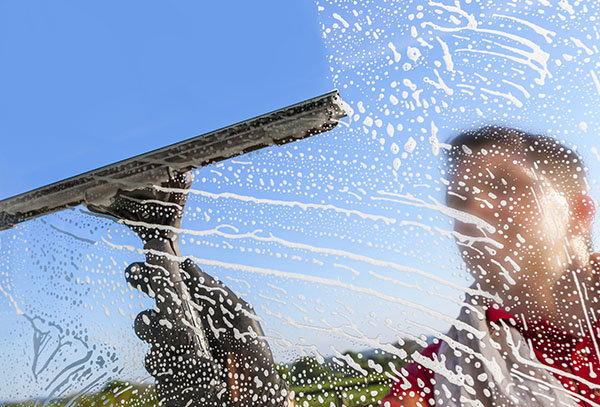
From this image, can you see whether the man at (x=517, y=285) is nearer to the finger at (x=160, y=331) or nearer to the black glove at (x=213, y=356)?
the black glove at (x=213, y=356)

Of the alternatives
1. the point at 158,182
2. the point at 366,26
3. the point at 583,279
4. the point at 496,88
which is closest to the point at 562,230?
the point at 583,279

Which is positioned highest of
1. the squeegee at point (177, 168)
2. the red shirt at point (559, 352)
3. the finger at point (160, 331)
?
the squeegee at point (177, 168)

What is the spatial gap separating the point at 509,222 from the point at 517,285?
7 centimetres

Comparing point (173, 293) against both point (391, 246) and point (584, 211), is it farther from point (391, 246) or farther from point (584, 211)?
point (584, 211)

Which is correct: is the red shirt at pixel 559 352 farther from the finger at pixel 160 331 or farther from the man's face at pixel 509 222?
the finger at pixel 160 331

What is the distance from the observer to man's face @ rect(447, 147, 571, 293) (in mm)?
532

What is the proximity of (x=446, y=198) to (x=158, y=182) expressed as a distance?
40 cm

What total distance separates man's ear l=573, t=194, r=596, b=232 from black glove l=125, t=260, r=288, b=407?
396 mm

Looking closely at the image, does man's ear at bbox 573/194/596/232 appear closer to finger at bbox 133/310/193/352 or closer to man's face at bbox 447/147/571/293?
man's face at bbox 447/147/571/293

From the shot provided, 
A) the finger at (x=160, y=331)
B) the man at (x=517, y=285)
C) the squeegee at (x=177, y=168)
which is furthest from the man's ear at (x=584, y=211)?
the finger at (x=160, y=331)

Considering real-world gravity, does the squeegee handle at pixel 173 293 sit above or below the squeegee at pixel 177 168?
below

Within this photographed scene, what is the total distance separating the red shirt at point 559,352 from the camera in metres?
0.50

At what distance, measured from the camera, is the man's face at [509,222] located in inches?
20.9

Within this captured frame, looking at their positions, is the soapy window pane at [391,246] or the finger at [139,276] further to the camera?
the finger at [139,276]
